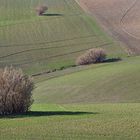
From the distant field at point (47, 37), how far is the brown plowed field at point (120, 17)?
146 cm

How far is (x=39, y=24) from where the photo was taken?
76312 millimetres

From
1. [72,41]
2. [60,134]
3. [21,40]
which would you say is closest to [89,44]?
[72,41]

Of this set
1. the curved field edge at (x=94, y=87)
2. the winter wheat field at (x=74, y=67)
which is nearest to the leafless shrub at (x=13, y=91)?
the winter wheat field at (x=74, y=67)

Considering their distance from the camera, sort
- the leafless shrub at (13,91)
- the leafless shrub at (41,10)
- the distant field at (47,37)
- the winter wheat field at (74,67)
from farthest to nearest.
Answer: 1. the leafless shrub at (41,10)
2. the distant field at (47,37)
3. the leafless shrub at (13,91)
4. the winter wheat field at (74,67)

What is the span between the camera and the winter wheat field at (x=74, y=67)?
1877cm

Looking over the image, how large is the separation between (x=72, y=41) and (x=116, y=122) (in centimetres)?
5001

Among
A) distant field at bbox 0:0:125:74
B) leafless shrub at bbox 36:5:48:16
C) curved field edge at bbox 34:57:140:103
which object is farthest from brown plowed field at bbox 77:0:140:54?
curved field edge at bbox 34:57:140:103

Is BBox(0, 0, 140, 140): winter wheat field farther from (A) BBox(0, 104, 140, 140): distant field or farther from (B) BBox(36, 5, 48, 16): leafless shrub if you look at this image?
(B) BBox(36, 5, 48, 16): leafless shrub

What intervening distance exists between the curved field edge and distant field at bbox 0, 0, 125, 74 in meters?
7.19

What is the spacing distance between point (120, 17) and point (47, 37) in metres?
14.8

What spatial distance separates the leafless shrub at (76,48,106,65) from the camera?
60.0 m

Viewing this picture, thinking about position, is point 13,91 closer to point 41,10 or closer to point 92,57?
point 92,57

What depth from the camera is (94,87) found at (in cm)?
4497

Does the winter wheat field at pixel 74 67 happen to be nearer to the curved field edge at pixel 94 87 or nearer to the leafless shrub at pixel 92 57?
the curved field edge at pixel 94 87
